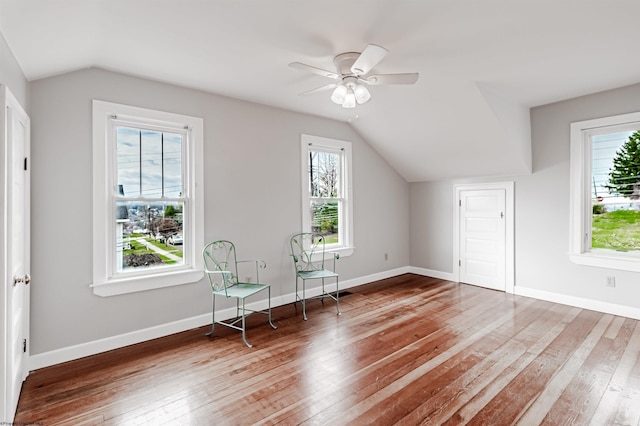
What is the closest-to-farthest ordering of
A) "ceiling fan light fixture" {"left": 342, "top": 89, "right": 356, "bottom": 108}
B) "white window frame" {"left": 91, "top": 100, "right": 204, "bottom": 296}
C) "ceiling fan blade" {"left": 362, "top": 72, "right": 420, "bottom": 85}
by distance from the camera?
"ceiling fan blade" {"left": 362, "top": 72, "right": 420, "bottom": 85}, "ceiling fan light fixture" {"left": 342, "top": 89, "right": 356, "bottom": 108}, "white window frame" {"left": 91, "top": 100, "right": 204, "bottom": 296}

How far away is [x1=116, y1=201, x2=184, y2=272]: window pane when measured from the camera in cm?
299

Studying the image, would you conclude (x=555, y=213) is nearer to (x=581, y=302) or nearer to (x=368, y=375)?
(x=581, y=302)

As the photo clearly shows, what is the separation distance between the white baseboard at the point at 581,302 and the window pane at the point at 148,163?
4.56 metres

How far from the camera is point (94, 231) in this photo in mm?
2771

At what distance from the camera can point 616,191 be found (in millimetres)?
3672

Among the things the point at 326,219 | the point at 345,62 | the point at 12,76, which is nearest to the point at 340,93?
the point at 345,62

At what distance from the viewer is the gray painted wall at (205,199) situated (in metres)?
2.57

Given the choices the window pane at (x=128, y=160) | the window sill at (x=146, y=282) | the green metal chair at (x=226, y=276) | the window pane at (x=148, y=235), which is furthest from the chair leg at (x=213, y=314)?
the window pane at (x=128, y=160)

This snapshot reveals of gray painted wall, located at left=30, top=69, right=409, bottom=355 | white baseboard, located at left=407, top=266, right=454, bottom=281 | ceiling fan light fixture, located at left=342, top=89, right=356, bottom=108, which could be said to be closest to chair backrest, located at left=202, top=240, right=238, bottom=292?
gray painted wall, located at left=30, top=69, right=409, bottom=355

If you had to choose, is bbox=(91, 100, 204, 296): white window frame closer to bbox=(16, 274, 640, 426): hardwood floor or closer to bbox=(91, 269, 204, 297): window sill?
bbox=(91, 269, 204, 297): window sill

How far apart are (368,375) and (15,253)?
2.54 m

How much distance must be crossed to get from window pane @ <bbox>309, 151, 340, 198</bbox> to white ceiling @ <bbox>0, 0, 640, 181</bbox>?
2.62ft

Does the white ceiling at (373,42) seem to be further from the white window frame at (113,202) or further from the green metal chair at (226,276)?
the green metal chair at (226,276)

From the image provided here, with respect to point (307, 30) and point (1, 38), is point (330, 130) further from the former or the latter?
point (1, 38)
